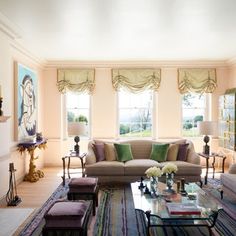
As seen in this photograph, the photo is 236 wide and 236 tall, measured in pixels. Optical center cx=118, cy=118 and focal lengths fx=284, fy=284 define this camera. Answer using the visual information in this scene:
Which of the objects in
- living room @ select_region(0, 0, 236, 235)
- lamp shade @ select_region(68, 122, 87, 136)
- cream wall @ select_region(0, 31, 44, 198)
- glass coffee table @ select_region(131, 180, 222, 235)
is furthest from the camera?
lamp shade @ select_region(68, 122, 87, 136)

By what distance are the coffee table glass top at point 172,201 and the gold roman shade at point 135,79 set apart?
3.78 metres

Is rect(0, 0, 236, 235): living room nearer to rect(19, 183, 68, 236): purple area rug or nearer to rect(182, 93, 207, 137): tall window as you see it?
rect(182, 93, 207, 137): tall window

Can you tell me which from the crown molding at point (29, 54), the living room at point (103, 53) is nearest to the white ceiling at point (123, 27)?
the living room at point (103, 53)

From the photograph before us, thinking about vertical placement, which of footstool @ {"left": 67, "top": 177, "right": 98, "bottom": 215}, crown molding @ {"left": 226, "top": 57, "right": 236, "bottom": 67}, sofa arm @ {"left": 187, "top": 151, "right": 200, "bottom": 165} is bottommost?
footstool @ {"left": 67, "top": 177, "right": 98, "bottom": 215}

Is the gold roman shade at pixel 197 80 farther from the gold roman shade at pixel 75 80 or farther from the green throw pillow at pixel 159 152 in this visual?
the gold roman shade at pixel 75 80

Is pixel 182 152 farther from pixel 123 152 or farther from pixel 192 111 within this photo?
pixel 192 111

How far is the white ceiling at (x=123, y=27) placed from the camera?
371cm

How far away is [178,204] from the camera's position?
3.42 metres

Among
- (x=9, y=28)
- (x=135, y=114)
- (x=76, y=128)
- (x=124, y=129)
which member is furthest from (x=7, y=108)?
(x=135, y=114)

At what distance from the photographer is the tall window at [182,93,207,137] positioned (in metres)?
7.82

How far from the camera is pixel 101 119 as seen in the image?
305 inches

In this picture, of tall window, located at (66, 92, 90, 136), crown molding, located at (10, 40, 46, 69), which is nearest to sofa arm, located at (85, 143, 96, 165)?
tall window, located at (66, 92, 90, 136)

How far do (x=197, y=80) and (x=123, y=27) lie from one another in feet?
12.1

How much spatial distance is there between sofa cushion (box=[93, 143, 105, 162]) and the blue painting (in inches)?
54.7
